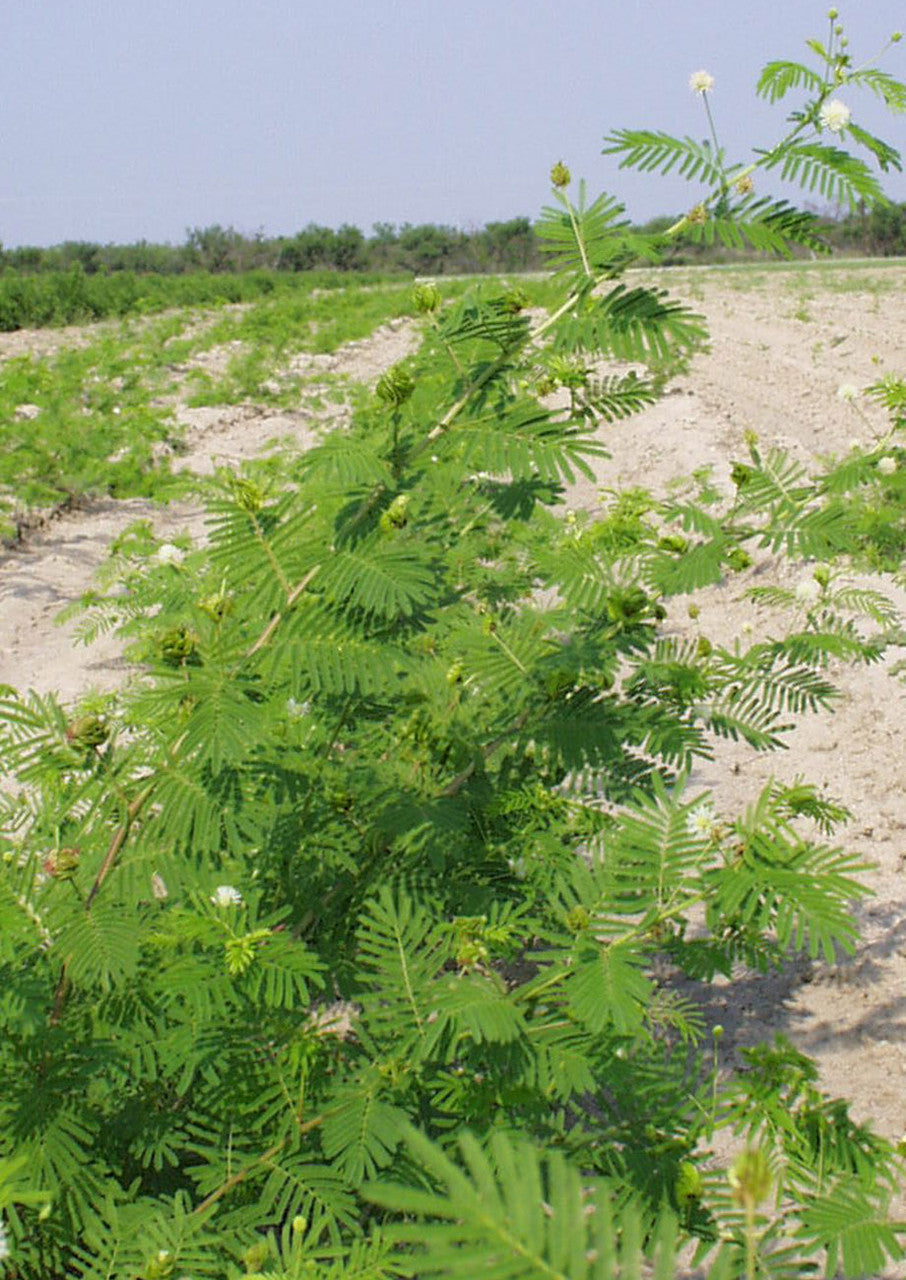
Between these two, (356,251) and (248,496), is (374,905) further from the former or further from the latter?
(356,251)

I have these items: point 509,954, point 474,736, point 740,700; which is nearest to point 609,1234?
point 509,954

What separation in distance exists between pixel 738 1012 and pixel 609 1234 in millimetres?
2643

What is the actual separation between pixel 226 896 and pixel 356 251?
4425 centimetres

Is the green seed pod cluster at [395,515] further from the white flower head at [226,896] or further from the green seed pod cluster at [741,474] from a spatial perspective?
the green seed pod cluster at [741,474]

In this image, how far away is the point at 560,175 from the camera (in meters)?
1.35

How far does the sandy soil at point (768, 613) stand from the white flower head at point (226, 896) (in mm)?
1621

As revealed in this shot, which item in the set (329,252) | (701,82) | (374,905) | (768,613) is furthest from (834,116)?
(329,252)

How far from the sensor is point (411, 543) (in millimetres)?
1406

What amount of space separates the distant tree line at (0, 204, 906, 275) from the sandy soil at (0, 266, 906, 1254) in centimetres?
2513

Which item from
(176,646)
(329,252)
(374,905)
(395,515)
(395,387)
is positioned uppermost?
(329,252)

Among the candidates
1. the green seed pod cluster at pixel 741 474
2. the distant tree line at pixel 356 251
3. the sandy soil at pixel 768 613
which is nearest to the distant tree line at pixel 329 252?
the distant tree line at pixel 356 251

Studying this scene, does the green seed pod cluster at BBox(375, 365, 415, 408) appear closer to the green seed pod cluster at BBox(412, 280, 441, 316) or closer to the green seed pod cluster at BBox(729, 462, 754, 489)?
the green seed pod cluster at BBox(412, 280, 441, 316)

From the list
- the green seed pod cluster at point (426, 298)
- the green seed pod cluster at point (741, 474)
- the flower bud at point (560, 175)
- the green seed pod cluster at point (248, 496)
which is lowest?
the green seed pod cluster at point (741, 474)

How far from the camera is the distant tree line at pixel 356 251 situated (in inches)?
1512
